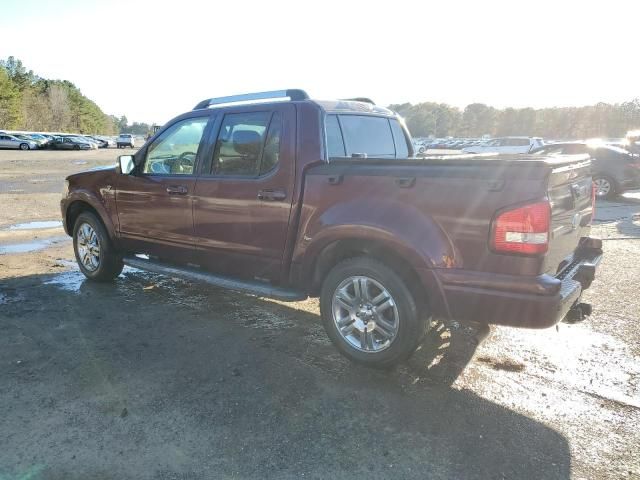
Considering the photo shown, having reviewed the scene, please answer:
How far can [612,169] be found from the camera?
43.4 ft

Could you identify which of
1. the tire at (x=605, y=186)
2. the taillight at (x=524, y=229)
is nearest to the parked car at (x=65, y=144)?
the tire at (x=605, y=186)

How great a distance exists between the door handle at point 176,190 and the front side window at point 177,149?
15 centimetres

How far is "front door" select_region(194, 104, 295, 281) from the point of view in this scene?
407cm

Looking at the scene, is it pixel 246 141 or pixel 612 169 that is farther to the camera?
pixel 612 169

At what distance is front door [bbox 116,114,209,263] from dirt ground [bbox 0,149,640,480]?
2.14ft

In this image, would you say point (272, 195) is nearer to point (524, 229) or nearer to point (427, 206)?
point (427, 206)

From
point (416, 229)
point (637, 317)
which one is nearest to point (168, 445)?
point (416, 229)

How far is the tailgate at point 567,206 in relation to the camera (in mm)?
3080

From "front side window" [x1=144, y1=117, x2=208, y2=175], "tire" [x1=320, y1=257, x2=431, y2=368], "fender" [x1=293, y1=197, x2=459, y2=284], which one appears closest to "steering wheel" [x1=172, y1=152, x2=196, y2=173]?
"front side window" [x1=144, y1=117, x2=208, y2=175]

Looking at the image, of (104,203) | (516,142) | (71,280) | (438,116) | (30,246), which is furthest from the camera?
(438,116)

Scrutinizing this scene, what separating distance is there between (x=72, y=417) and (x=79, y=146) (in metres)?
56.9

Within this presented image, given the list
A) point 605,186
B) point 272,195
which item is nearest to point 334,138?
point 272,195

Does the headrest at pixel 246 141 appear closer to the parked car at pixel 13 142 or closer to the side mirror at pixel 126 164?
the side mirror at pixel 126 164

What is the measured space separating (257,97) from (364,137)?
1032 millimetres
